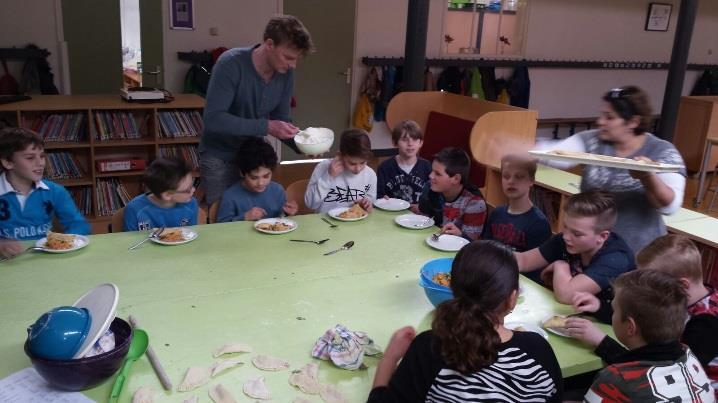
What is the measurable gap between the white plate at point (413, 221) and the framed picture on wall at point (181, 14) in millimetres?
3976

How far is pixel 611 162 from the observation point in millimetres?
1931

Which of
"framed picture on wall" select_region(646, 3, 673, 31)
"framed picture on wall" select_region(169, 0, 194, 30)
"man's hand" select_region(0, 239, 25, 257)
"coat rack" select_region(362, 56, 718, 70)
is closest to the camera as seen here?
"man's hand" select_region(0, 239, 25, 257)

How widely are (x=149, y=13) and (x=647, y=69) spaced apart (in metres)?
6.88

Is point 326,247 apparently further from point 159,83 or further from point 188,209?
point 159,83

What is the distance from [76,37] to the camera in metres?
5.75

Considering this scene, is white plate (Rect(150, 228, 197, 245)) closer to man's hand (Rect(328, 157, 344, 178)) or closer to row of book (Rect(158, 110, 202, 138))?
man's hand (Rect(328, 157, 344, 178))

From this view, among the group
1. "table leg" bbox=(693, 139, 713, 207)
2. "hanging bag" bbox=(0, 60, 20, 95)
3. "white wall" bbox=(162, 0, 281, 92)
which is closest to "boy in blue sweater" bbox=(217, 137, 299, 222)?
"hanging bag" bbox=(0, 60, 20, 95)

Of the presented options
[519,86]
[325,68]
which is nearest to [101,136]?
[325,68]

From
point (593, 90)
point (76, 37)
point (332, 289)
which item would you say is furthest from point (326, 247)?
point (593, 90)

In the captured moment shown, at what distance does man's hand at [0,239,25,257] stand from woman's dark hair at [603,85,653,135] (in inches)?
85.1

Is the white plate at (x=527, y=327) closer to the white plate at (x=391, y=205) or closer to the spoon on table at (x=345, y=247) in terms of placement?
the spoon on table at (x=345, y=247)

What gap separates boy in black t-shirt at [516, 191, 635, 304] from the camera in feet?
6.21

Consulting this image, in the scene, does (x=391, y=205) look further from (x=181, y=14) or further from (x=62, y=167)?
(x=181, y=14)

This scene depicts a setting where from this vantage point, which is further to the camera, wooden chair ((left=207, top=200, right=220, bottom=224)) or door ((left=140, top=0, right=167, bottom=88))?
door ((left=140, top=0, right=167, bottom=88))
